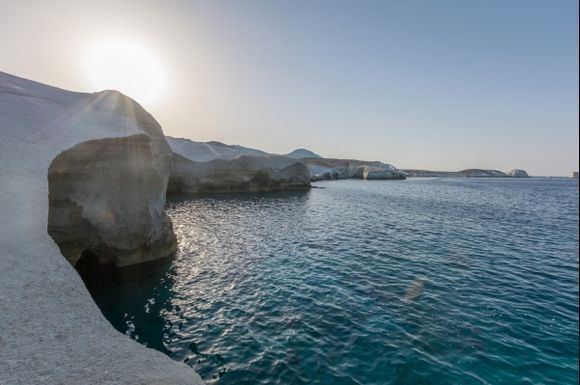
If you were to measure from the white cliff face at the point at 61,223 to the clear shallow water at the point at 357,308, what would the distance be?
3404mm

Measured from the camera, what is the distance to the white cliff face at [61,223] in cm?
662

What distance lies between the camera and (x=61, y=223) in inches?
632

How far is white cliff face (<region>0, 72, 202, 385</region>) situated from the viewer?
6621 mm

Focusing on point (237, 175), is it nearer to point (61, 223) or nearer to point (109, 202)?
point (109, 202)

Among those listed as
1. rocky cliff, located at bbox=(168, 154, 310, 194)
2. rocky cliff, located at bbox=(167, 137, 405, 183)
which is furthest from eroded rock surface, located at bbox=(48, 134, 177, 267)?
rocky cliff, located at bbox=(167, 137, 405, 183)

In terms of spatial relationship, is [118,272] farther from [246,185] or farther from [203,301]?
[246,185]

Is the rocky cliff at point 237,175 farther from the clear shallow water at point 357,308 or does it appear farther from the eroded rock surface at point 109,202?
the eroded rock surface at point 109,202

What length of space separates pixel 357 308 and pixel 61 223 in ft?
53.7

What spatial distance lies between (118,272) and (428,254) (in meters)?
22.0

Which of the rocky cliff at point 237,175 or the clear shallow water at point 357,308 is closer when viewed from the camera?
the clear shallow water at point 357,308

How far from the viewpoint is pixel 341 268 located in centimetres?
1956

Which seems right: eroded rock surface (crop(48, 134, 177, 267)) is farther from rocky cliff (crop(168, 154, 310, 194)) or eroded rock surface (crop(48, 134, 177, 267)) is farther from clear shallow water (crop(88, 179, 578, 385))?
rocky cliff (crop(168, 154, 310, 194))

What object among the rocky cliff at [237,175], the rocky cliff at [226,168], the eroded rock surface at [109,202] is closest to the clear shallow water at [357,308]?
the eroded rock surface at [109,202]

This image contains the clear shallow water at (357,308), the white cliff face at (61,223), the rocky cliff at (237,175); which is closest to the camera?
the white cliff face at (61,223)
